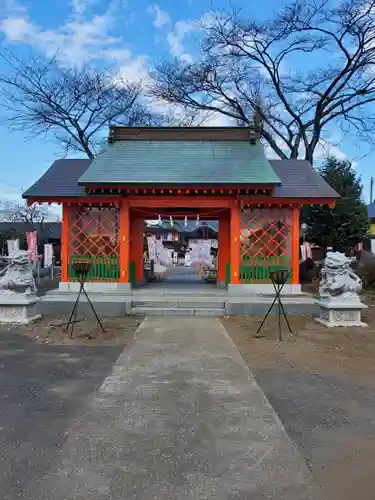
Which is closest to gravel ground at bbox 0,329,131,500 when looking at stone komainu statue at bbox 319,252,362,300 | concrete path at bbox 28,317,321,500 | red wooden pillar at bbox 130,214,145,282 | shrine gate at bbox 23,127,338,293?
concrete path at bbox 28,317,321,500

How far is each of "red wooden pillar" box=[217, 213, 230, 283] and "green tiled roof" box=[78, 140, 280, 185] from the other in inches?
80.5

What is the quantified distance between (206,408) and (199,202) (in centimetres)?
870

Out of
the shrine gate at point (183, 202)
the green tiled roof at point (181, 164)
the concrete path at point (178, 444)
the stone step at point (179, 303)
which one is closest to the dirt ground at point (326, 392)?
the concrete path at point (178, 444)

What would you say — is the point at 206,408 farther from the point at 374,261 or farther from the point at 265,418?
the point at 374,261

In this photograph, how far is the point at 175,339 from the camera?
7348 millimetres

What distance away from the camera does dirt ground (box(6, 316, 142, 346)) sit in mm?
7359

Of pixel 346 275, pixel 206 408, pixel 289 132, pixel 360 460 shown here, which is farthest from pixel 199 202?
pixel 289 132

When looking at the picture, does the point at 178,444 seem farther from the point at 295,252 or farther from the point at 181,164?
the point at 181,164

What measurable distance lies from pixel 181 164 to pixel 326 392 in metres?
9.16

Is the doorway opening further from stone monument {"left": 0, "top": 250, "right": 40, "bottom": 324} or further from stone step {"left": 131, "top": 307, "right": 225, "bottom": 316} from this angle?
stone monument {"left": 0, "top": 250, "right": 40, "bottom": 324}

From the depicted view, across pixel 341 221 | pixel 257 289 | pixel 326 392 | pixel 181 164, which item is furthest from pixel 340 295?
pixel 341 221

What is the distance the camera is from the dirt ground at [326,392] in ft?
9.77

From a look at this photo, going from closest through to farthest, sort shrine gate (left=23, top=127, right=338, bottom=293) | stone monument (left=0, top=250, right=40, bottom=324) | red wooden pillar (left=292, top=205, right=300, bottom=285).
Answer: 1. stone monument (left=0, top=250, right=40, bottom=324)
2. shrine gate (left=23, top=127, right=338, bottom=293)
3. red wooden pillar (left=292, top=205, right=300, bottom=285)

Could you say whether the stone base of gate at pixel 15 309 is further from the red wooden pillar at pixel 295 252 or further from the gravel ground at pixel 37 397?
the red wooden pillar at pixel 295 252
